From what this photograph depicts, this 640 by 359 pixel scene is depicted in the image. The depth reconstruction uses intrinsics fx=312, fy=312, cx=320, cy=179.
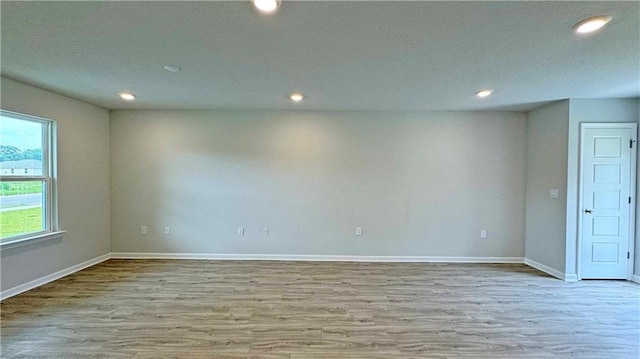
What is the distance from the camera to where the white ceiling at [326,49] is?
1.92 m

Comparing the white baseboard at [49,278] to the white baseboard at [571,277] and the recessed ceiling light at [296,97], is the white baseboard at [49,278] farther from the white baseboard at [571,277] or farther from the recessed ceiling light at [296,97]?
the white baseboard at [571,277]

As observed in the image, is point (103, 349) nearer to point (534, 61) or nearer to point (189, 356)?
point (189, 356)

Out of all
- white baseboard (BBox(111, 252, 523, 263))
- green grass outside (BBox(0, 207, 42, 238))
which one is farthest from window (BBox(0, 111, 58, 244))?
white baseboard (BBox(111, 252, 523, 263))

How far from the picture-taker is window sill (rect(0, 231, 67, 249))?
334cm

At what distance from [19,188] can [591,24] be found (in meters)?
5.65

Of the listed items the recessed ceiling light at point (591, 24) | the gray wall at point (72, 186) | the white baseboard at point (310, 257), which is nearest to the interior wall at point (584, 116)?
the white baseboard at point (310, 257)

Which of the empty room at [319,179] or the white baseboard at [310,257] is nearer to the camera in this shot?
the empty room at [319,179]

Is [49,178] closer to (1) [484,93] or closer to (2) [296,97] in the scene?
(2) [296,97]

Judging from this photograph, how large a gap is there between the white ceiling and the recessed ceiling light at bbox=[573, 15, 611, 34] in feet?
0.18

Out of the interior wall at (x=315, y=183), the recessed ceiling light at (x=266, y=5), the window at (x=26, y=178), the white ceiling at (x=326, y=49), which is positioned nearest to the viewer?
the recessed ceiling light at (x=266, y=5)

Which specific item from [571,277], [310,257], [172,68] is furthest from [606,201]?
[172,68]

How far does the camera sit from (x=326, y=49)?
98.0 inches

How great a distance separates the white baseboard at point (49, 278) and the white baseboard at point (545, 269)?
21.6 feet

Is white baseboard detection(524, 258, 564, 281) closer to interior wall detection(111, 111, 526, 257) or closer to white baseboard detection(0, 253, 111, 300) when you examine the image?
interior wall detection(111, 111, 526, 257)
